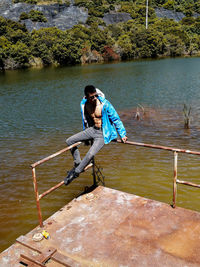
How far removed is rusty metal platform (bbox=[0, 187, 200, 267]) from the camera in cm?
361

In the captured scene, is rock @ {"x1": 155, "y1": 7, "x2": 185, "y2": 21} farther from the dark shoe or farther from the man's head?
the dark shoe

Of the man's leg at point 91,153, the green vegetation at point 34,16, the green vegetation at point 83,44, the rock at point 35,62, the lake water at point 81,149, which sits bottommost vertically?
the lake water at point 81,149

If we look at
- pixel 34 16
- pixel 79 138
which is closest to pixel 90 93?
pixel 79 138

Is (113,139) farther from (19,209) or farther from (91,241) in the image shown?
(19,209)

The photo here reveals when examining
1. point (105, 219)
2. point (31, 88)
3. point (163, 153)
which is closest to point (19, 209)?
point (105, 219)

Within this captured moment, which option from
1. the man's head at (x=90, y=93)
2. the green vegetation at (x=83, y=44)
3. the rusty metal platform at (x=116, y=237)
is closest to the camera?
the rusty metal platform at (x=116, y=237)

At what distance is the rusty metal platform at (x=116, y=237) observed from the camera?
3609 millimetres

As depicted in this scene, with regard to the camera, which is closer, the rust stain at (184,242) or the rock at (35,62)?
the rust stain at (184,242)

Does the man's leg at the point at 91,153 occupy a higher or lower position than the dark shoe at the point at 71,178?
higher

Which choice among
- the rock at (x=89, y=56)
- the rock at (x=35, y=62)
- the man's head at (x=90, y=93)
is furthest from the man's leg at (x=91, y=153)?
the rock at (x=89, y=56)

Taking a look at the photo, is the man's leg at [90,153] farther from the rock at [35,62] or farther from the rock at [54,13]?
the rock at [54,13]

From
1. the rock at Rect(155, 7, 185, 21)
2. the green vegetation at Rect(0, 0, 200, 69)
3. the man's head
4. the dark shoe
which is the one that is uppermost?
the rock at Rect(155, 7, 185, 21)

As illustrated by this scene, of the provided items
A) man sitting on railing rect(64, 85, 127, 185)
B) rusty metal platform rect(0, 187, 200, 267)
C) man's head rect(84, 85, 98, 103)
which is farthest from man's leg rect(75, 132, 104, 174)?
man's head rect(84, 85, 98, 103)

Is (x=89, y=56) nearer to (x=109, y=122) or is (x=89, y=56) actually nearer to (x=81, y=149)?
(x=81, y=149)
